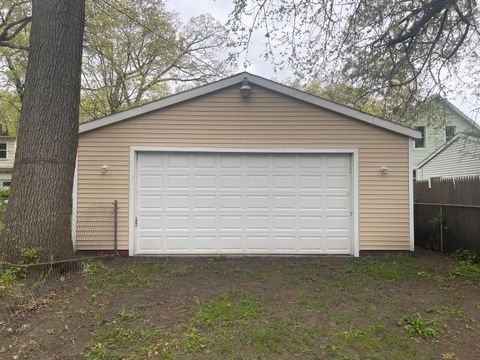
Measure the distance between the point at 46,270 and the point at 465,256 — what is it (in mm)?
7745

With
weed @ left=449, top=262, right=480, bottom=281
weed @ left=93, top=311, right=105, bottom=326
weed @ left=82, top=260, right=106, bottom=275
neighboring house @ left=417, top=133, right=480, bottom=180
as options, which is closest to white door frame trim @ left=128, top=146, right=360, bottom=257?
weed @ left=82, top=260, right=106, bottom=275

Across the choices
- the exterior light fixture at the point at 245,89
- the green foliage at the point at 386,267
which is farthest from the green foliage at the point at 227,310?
the exterior light fixture at the point at 245,89

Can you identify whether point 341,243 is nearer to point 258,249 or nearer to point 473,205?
point 258,249

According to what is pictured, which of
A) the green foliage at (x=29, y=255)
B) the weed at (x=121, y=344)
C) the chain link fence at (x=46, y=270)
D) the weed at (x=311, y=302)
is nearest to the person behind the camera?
the weed at (x=121, y=344)

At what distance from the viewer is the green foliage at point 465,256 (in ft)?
22.2

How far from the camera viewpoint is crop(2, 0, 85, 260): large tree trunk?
5082 millimetres

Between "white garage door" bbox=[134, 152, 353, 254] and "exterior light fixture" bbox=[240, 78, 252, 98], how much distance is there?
4.34ft

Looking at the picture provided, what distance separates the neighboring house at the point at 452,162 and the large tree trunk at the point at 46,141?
584 inches

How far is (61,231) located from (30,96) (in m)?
2.14

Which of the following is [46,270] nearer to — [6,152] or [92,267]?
[92,267]

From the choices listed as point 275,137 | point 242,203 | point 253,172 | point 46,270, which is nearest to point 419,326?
point 242,203

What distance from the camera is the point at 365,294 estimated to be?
4.83m

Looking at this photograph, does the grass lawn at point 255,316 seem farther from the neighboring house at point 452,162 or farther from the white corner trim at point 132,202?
the neighboring house at point 452,162

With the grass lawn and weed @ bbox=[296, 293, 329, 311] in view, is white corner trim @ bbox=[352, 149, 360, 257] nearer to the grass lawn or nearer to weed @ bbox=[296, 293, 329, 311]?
the grass lawn
